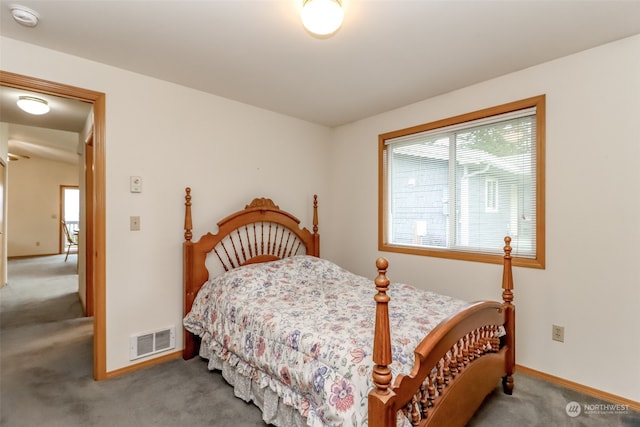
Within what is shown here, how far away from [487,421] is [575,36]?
2508mm

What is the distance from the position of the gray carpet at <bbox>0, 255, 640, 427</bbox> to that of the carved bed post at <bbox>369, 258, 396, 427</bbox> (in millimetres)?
1004

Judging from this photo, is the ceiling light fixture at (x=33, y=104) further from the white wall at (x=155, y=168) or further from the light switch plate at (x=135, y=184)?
the light switch plate at (x=135, y=184)

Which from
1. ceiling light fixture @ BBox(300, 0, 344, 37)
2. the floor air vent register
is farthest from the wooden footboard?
the floor air vent register

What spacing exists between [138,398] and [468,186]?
3133mm

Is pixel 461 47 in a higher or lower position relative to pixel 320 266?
higher

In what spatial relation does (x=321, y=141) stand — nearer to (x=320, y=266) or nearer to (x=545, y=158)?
(x=320, y=266)

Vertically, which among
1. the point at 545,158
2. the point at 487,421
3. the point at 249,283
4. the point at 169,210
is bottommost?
the point at 487,421

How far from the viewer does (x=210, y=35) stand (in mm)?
2029

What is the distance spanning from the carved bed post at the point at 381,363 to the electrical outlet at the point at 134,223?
2175mm

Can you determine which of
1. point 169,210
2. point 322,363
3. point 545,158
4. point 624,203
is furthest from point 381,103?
point 322,363

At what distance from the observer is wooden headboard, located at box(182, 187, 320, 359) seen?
277 centimetres

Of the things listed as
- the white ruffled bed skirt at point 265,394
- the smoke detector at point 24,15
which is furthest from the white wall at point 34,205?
the white ruffled bed skirt at point 265,394

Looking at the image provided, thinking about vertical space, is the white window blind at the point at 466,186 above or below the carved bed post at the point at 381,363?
above

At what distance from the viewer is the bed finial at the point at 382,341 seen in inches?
49.0
